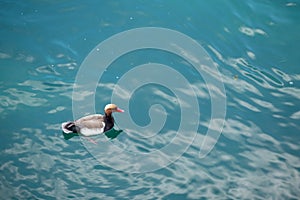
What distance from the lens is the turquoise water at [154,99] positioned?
8.61 meters

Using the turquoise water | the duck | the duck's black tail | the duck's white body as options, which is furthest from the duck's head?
the duck's black tail

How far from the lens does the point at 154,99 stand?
34.1 ft

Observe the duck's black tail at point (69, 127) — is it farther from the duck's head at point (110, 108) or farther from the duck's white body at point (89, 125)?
the duck's head at point (110, 108)

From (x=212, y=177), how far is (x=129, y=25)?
5.37 metres

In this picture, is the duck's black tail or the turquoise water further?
the duck's black tail

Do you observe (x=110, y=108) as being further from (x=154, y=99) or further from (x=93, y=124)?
(x=154, y=99)

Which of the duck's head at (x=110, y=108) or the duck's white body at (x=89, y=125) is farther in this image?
the duck's head at (x=110, y=108)

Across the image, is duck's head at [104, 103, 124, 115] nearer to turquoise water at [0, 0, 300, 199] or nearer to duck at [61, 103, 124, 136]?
duck at [61, 103, 124, 136]

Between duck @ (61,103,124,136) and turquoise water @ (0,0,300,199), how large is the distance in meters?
0.27

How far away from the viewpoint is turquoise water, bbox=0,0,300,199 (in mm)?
8609

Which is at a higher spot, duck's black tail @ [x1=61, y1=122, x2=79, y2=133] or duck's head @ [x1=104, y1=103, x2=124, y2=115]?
duck's head @ [x1=104, y1=103, x2=124, y2=115]

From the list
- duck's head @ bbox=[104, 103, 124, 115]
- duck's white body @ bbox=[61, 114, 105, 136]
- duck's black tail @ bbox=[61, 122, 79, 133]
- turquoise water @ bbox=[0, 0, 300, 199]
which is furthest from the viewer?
duck's head @ bbox=[104, 103, 124, 115]

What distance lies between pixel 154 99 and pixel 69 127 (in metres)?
2.25

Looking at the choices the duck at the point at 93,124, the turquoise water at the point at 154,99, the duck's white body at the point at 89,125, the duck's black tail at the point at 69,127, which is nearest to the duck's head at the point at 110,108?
the duck at the point at 93,124
